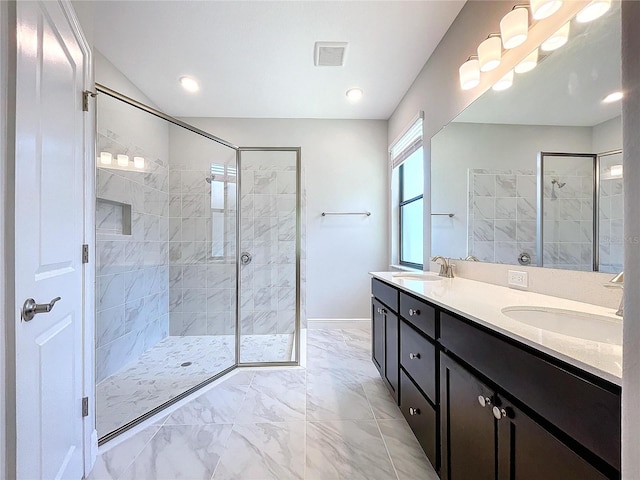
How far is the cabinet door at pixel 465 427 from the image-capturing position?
0.80m

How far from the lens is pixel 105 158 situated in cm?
204

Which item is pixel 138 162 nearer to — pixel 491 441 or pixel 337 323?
pixel 337 323

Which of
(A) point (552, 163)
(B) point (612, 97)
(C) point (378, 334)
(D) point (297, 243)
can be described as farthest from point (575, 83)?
(D) point (297, 243)

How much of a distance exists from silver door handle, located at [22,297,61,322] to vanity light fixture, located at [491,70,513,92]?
2.17 metres

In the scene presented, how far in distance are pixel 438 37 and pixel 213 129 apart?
250 cm

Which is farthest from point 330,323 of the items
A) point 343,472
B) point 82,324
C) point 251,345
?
point 82,324

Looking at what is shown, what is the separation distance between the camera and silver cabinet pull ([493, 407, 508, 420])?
0.73 meters

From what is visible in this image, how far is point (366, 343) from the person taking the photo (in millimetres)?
2834

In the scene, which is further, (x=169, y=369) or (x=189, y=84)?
(x=189, y=84)

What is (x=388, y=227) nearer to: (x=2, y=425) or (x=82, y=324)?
(x=82, y=324)

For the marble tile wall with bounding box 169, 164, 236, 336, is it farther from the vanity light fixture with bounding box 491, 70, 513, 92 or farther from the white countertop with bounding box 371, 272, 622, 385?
the vanity light fixture with bounding box 491, 70, 513, 92

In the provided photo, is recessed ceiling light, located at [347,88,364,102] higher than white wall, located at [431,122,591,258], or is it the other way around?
recessed ceiling light, located at [347,88,364,102]

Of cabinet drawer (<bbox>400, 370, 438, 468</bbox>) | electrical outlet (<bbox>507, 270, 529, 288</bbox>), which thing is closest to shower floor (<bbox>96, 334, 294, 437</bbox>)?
cabinet drawer (<bbox>400, 370, 438, 468</bbox>)

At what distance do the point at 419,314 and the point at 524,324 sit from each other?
53 cm
